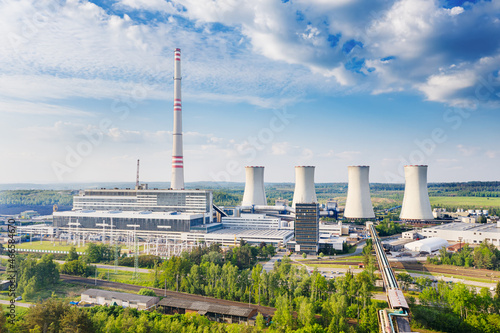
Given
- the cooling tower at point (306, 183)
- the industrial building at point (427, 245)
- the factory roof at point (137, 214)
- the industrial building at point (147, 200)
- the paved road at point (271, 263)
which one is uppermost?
the cooling tower at point (306, 183)

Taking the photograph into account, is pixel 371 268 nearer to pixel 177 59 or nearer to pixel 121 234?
pixel 121 234

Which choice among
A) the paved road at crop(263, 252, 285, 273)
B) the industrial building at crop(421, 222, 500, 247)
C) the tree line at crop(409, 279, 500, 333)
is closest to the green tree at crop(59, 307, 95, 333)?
the paved road at crop(263, 252, 285, 273)

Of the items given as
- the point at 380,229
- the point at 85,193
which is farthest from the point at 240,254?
the point at 85,193

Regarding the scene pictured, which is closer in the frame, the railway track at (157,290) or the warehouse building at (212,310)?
the warehouse building at (212,310)

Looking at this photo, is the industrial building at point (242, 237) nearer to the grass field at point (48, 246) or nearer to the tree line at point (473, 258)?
the grass field at point (48, 246)

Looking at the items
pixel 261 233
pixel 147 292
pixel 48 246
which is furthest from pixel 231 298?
pixel 48 246

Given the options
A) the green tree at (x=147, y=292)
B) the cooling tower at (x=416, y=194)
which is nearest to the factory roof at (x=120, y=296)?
the green tree at (x=147, y=292)

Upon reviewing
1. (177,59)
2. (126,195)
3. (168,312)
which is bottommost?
(168,312)
